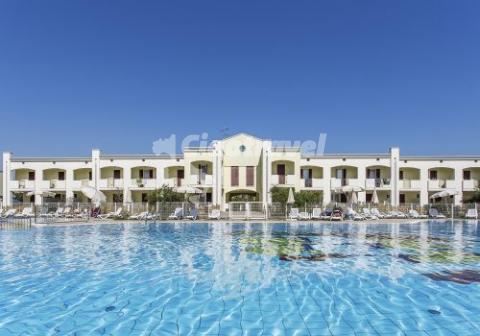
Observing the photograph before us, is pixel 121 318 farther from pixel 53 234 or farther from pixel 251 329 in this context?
pixel 53 234

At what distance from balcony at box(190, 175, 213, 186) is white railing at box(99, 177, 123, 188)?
268 inches

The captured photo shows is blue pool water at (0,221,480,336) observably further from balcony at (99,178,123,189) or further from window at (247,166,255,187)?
balcony at (99,178,123,189)

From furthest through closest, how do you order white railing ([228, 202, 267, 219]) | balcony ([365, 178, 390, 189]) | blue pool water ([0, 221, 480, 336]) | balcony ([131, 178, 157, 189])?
balcony ([131, 178, 157, 189]) → balcony ([365, 178, 390, 189]) → white railing ([228, 202, 267, 219]) → blue pool water ([0, 221, 480, 336])

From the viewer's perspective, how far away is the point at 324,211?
24641mm

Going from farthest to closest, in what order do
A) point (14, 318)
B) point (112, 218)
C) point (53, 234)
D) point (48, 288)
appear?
point (112, 218), point (53, 234), point (48, 288), point (14, 318)

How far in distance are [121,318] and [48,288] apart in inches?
102

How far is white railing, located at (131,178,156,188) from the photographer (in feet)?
109

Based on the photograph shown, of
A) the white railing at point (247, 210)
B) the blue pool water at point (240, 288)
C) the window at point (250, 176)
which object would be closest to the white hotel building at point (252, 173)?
the window at point (250, 176)

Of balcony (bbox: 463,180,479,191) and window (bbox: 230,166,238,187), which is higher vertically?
window (bbox: 230,166,238,187)

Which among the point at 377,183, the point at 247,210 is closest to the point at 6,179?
the point at 247,210

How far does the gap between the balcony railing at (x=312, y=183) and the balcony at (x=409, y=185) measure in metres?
6.56

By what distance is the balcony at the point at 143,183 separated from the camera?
3319cm

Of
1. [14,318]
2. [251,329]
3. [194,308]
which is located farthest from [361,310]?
[14,318]

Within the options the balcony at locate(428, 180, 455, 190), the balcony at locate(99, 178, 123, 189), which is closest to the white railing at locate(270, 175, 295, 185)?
the balcony at locate(428, 180, 455, 190)
